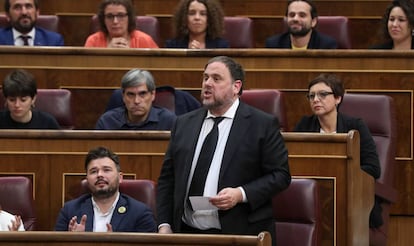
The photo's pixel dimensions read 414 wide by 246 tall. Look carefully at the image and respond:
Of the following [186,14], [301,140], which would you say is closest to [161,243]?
[301,140]

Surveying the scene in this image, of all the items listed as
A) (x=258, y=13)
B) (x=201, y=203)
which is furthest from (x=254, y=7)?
(x=201, y=203)

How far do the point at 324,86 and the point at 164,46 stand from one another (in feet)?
3.38

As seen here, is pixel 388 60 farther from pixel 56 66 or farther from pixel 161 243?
pixel 161 243

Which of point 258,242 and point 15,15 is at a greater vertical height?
point 15,15

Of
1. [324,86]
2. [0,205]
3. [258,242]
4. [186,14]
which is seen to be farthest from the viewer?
[186,14]

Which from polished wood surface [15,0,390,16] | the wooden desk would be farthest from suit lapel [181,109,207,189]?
polished wood surface [15,0,390,16]

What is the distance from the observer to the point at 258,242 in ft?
6.53

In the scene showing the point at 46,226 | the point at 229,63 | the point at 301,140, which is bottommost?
the point at 46,226

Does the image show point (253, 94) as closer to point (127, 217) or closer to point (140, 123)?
point (140, 123)

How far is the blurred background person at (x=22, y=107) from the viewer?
3.00 m

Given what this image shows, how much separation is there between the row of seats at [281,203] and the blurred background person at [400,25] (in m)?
1.01

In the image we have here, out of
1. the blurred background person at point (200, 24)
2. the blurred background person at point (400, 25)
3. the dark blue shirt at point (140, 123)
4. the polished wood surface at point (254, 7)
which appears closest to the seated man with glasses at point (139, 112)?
the dark blue shirt at point (140, 123)

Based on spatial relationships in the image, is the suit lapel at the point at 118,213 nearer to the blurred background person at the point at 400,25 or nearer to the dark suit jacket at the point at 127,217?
the dark suit jacket at the point at 127,217

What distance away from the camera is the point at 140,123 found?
2.96m
